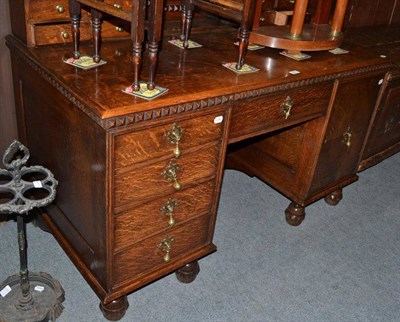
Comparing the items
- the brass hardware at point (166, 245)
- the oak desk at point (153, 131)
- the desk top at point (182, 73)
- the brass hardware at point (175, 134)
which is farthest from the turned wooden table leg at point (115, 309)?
the desk top at point (182, 73)

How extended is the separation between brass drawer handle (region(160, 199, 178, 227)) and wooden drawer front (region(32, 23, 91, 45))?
0.70 metres

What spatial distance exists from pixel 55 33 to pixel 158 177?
667mm

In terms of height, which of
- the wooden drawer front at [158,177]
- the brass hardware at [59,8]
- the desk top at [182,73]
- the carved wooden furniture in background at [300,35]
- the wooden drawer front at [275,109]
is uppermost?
the brass hardware at [59,8]

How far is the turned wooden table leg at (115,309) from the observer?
5.47 ft

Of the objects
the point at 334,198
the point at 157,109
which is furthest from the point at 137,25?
the point at 334,198

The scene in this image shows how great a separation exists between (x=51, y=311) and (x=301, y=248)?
3.81 ft

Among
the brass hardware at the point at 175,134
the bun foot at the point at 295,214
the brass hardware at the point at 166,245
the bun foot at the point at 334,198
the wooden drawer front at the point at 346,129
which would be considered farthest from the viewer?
the bun foot at the point at 334,198

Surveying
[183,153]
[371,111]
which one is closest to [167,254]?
[183,153]

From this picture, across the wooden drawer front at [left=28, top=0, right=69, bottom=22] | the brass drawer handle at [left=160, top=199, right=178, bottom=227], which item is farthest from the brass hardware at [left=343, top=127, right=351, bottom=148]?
the wooden drawer front at [left=28, top=0, right=69, bottom=22]

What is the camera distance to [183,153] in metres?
1.47

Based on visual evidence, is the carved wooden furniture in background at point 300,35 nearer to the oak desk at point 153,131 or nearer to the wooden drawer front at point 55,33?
the oak desk at point 153,131

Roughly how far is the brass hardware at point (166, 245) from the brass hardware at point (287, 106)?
2.10 ft

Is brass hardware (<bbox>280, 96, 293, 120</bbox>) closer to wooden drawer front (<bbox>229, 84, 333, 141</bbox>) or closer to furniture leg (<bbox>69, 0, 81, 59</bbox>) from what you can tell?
wooden drawer front (<bbox>229, 84, 333, 141</bbox>)

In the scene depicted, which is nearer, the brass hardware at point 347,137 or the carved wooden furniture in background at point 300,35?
the carved wooden furniture in background at point 300,35
